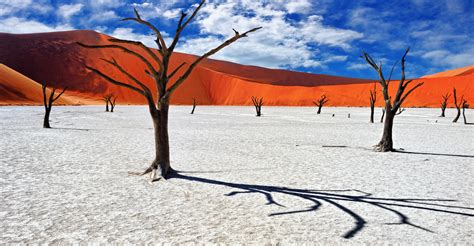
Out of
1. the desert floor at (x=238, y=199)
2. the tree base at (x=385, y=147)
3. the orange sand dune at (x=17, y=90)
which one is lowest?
the desert floor at (x=238, y=199)

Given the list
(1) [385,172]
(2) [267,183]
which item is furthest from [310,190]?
(1) [385,172]

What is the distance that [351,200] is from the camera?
16.9 ft

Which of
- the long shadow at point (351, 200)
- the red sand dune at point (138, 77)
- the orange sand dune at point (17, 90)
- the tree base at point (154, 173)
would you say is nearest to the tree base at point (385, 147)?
the long shadow at point (351, 200)

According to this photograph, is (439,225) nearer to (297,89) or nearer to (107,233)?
(107,233)

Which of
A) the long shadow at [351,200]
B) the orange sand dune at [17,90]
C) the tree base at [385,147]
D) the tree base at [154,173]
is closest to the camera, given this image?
the long shadow at [351,200]

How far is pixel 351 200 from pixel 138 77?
313 feet

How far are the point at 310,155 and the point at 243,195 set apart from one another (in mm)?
4695

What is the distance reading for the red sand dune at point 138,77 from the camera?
271 feet

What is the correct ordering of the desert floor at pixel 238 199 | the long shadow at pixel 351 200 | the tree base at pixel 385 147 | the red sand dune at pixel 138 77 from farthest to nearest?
the red sand dune at pixel 138 77 → the tree base at pixel 385 147 → the long shadow at pixel 351 200 → the desert floor at pixel 238 199

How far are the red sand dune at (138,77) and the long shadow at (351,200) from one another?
7773 centimetres

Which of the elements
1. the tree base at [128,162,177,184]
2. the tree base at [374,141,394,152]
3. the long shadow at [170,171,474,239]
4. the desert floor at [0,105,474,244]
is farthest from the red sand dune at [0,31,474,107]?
the tree base at [128,162,177,184]

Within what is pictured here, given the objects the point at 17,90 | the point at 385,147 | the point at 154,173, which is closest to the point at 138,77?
the point at 17,90

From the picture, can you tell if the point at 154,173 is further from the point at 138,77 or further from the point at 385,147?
the point at 138,77

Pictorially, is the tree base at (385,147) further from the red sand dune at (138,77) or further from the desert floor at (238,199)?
the red sand dune at (138,77)
